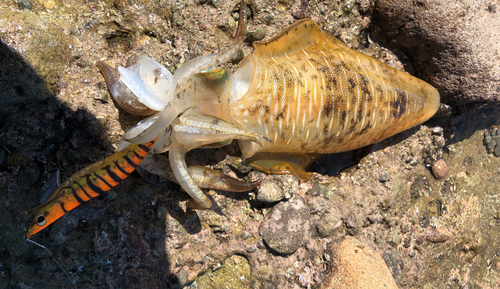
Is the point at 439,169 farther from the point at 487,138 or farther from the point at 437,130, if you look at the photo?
the point at 487,138

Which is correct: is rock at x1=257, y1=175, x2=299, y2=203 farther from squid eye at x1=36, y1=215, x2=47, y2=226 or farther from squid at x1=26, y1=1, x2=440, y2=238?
squid eye at x1=36, y1=215, x2=47, y2=226

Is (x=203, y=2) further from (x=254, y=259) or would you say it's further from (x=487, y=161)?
(x=487, y=161)

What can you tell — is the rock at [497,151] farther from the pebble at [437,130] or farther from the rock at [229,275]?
the rock at [229,275]

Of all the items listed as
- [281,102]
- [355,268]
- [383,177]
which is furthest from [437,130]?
[281,102]

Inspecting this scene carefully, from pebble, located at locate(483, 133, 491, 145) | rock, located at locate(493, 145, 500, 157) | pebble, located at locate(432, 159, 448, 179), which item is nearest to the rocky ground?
pebble, located at locate(432, 159, 448, 179)

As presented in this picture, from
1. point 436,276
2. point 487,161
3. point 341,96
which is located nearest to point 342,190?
point 341,96

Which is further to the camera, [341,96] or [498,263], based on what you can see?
[498,263]

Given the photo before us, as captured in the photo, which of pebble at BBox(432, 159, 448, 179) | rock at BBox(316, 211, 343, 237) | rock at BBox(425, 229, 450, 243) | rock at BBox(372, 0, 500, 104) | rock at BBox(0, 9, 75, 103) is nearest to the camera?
rock at BBox(0, 9, 75, 103)
